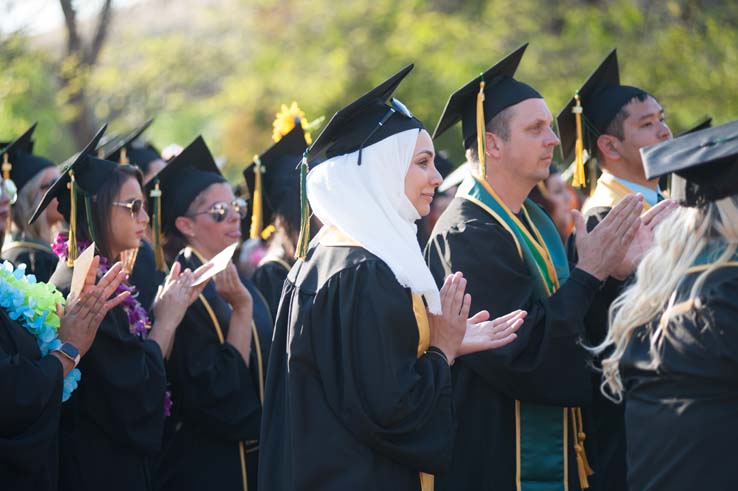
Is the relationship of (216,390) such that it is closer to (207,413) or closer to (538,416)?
(207,413)

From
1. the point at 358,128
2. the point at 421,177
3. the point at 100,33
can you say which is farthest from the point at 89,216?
the point at 100,33

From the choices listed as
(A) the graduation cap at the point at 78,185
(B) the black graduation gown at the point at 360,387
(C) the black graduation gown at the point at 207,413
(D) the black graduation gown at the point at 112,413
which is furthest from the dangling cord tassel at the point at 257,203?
(B) the black graduation gown at the point at 360,387

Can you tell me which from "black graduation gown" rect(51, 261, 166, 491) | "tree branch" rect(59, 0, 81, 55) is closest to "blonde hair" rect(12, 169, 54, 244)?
"black graduation gown" rect(51, 261, 166, 491)

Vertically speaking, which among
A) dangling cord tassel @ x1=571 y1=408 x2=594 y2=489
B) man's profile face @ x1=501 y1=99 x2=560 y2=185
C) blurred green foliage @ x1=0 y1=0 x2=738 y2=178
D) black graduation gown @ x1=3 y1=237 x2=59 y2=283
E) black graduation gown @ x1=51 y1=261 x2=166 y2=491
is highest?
blurred green foliage @ x1=0 y1=0 x2=738 y2=178

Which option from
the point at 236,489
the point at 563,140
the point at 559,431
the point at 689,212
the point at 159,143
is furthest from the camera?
the point at 159,143

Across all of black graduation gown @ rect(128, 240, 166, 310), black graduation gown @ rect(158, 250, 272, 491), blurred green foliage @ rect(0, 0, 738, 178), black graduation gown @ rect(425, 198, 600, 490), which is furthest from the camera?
blurred green foliage @ rect(0, 0, 738, 178)

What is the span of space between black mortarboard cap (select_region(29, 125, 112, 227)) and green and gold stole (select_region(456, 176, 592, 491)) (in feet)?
6.39

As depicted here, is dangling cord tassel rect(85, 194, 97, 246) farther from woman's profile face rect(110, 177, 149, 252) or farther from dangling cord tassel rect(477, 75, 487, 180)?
dangling cord tassel rect(477, 75, 487, 180)

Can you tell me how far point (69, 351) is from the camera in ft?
15.2

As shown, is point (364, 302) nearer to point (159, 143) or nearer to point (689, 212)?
point (689, 212)

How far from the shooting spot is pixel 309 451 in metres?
3.91

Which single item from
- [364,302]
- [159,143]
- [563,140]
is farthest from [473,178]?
[159,143]

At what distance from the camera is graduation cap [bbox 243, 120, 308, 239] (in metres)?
7.02

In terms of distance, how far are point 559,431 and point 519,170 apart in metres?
1.33
